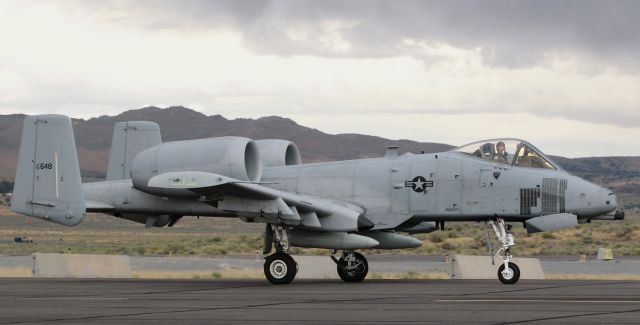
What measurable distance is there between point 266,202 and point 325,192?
2209 mm

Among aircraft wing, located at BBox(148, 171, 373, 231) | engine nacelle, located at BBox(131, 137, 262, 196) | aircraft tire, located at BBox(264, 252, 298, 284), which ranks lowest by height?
aircraft tire, located at BBox(264, 252, 298, 284)

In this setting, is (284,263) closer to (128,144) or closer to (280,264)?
(280,264)

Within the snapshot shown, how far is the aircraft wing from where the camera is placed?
Result: 22.6 meters

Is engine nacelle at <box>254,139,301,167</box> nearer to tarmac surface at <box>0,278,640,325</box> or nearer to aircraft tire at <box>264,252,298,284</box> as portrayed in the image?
aircraft tire at <box>264,252,298,284</box>

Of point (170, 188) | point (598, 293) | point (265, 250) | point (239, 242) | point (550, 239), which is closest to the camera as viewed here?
point (598, 293)

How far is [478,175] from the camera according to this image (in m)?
24.4

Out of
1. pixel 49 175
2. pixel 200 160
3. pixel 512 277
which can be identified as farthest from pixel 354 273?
pixel 49 175

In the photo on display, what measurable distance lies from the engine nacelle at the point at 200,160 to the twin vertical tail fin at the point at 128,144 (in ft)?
10.0

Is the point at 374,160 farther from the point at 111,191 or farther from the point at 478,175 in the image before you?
the point at 111,191

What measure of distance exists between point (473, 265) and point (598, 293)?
10.5 meters

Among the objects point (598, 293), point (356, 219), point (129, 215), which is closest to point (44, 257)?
point (129, 215)

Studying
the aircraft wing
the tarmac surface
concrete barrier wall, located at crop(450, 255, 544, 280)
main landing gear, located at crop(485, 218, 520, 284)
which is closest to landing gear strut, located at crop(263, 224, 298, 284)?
the aircraft wing

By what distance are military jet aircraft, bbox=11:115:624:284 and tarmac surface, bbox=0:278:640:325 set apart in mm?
1552

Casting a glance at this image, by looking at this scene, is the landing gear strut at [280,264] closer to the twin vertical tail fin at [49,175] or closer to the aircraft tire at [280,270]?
the aircraft tire at [280,270]
